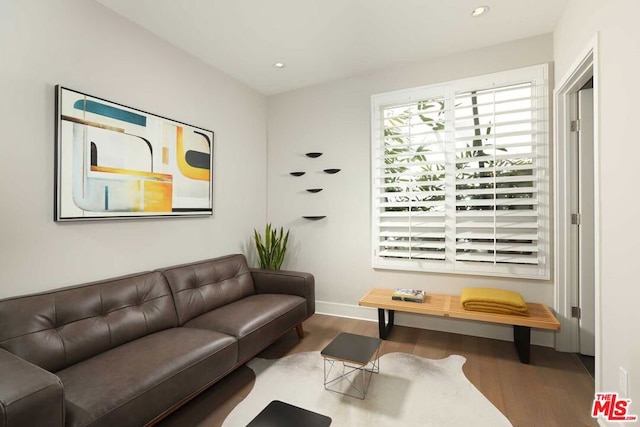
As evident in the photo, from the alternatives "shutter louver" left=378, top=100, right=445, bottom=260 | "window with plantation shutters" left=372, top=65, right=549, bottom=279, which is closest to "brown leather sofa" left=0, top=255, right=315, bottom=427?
"shutter louver" left=378, top=100, right=445, bottom=260

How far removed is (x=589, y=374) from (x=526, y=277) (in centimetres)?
84

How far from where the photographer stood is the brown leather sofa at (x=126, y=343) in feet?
4.24

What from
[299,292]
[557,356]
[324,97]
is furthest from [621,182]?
[324,97]

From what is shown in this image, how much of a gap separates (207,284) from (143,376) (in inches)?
50.4

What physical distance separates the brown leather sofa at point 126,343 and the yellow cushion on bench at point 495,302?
1552 mm

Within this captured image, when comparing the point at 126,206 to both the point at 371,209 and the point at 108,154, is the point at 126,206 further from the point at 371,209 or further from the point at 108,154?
the point at 371,209

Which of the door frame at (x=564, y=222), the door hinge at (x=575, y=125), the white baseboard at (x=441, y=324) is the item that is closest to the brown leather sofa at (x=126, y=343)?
the white baseboard at (x=441, y=324)

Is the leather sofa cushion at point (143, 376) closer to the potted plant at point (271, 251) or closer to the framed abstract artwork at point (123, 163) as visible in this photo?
the framed abstract artwork at point (123, 163)

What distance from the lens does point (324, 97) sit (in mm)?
3906

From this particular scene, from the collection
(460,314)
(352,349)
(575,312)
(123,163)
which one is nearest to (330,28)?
(123,163)

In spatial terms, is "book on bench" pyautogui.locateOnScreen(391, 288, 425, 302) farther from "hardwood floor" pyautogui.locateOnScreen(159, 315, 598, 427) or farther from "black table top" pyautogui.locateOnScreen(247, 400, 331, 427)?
"black table top" pyautogui.locateOnScreen(247, 400, 331, 427)

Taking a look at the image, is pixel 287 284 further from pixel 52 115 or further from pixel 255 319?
pixel 52 115

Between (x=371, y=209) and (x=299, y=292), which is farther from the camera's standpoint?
(x=371, y=209)

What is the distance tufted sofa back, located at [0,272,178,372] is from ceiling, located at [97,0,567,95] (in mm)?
2108
